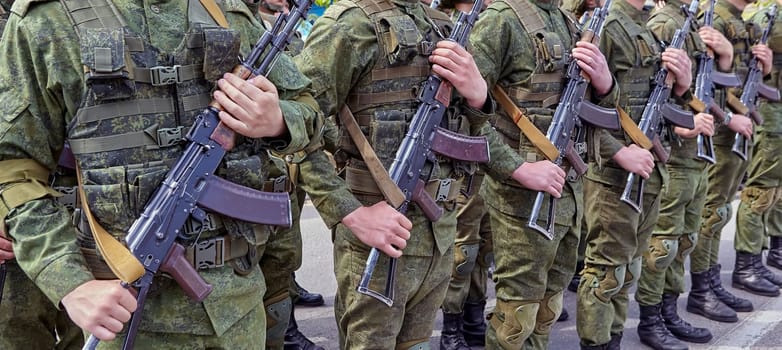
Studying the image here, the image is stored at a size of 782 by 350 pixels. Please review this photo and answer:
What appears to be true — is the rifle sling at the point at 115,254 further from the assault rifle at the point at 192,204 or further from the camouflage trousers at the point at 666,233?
the camouflage trousers at the point at 666,233

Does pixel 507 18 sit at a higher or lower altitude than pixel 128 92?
lower

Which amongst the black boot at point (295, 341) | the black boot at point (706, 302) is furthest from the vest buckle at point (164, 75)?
the black boot at point (706, 302)

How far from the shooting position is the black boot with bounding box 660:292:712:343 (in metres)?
4.71

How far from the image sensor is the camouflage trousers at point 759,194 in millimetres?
5754

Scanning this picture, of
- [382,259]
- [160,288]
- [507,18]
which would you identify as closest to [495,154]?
[507,18]

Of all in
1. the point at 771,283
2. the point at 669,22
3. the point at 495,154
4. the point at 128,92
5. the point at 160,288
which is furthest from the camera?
the point at 771,283

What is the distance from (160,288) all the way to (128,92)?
19.3 inches

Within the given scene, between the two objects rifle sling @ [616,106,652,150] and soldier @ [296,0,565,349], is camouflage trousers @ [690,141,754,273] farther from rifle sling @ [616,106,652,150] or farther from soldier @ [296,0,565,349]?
soldier @ [296,0,565,349]

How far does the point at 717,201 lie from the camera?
5.38 metres

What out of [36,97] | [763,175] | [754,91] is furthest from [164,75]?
[763,175]

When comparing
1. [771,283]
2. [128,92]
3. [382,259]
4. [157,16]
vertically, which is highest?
[157,16]

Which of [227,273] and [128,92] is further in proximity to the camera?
[227,273]

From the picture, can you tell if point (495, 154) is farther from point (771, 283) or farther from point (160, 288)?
point (771, 283)

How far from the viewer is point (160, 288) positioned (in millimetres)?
1895
